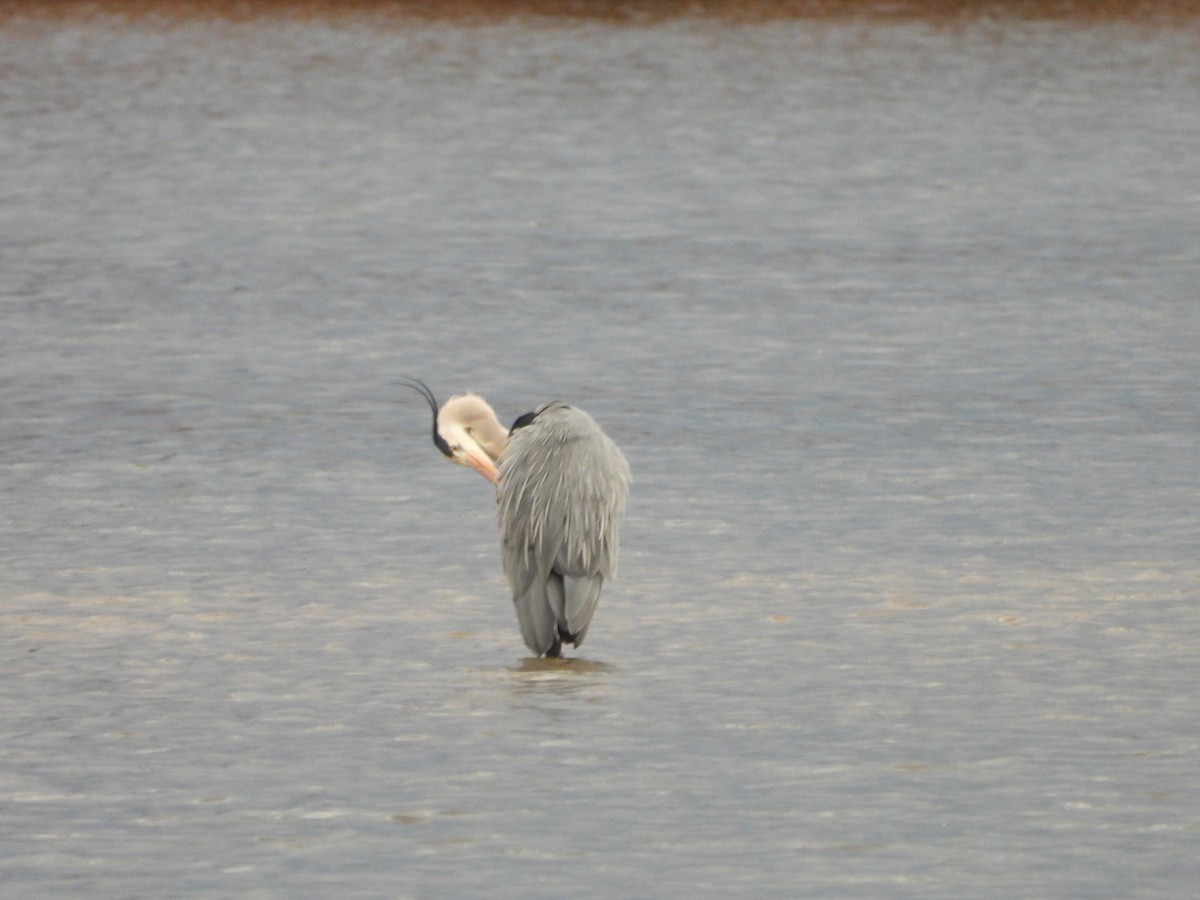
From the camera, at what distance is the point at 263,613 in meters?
8.09

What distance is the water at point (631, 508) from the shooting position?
596cm

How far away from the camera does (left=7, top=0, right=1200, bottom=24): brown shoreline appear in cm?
3075

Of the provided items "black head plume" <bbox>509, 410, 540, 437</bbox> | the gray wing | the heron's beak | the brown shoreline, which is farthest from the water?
the brown shoreline

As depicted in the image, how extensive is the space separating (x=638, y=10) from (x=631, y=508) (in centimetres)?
2250

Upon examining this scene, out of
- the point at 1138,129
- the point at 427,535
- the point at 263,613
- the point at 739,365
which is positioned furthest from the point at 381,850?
the point at 1138,129

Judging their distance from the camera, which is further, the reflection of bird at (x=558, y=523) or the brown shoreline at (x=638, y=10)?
the brown shoreline at (x=638, y=10)

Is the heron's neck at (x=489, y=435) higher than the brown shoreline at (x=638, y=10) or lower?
higher

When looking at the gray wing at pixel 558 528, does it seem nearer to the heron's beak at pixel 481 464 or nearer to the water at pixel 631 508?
the water at pixel 631 508

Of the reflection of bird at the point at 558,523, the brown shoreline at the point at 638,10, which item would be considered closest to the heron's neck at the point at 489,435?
the reflection of bird at the point at 558,523

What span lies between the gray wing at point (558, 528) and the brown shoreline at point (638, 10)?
22990mm

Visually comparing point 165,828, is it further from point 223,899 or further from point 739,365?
point 739,365

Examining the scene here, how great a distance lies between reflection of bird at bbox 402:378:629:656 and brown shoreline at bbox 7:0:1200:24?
75.3 ft

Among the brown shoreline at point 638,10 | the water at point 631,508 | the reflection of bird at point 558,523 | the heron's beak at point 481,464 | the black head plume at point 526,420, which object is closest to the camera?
the water at point 631,508

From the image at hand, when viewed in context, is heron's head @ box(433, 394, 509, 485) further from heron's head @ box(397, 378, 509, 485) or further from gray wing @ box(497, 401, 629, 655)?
gray wing @ box(497, 401, 629, 655)
